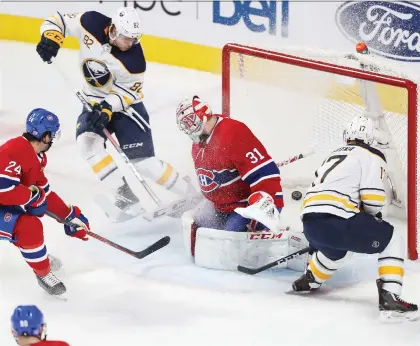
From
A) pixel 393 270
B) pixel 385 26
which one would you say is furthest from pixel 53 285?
pixel 385 26

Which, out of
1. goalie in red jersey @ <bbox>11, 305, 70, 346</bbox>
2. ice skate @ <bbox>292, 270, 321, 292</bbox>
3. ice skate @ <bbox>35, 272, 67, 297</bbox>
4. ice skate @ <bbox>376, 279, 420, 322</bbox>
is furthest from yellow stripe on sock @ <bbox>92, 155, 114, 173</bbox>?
goalie in red jersey @ <bbox>11, 305, 70, 346</bbox>

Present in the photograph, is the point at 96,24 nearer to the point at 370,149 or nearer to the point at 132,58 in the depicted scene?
the point at 132,58

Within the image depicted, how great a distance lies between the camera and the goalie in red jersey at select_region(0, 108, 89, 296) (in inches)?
151

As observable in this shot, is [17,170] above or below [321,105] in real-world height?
above

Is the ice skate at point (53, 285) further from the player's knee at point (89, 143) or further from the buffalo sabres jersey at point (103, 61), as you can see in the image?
the buffalo sabres jersey at point (103, 61)

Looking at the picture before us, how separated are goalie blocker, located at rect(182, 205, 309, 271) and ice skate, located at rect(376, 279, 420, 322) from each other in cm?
52

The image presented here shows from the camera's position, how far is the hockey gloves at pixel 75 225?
4.07 m

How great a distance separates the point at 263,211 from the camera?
3965 mm

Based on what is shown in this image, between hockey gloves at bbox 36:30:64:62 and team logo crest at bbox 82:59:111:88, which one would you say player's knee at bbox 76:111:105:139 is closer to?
team logo crest at bbox 82:59:111:88

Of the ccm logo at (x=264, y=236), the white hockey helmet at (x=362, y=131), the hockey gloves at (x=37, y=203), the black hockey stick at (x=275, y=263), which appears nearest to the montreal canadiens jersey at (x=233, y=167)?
the ccm logo at (x=264, y=236)

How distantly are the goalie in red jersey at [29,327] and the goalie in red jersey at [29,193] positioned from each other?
3.79 ft

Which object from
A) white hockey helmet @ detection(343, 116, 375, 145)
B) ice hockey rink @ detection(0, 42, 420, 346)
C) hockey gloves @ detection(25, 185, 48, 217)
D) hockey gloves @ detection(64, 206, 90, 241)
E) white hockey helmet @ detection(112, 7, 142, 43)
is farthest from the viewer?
white hockey helmet @ detection(112, 7, 142, 43)

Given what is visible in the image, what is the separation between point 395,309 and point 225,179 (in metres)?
0.89

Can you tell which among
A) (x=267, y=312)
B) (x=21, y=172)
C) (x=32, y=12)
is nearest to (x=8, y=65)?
(x=32, y=12)
